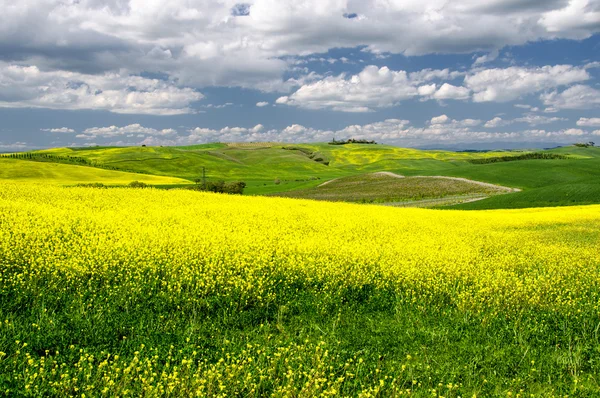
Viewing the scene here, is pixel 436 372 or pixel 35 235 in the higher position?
pixel 35 235

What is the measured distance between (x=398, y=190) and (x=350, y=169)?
8777cm

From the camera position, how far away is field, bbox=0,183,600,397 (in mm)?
5965

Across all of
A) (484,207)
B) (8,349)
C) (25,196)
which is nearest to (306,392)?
(8,349)

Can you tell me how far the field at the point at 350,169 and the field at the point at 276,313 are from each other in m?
36.7

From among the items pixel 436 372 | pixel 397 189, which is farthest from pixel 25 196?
pixel 397 189

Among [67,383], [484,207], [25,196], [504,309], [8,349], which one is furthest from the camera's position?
[484,207]

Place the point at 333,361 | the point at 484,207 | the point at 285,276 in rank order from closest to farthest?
the point at 333,361 → the point at 285,276 → the point at 484,207

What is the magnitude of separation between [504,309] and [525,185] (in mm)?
64233

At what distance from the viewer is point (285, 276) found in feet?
33.1

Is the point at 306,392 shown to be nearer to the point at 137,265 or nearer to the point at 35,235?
the point at 137,265

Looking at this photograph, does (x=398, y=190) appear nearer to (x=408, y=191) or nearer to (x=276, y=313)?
(x=408, y=191)

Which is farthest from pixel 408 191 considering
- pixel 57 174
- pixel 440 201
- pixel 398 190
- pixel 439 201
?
pixel 57 174

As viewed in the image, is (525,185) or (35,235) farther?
(525,185)

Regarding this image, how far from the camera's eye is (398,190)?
63.9 meters
